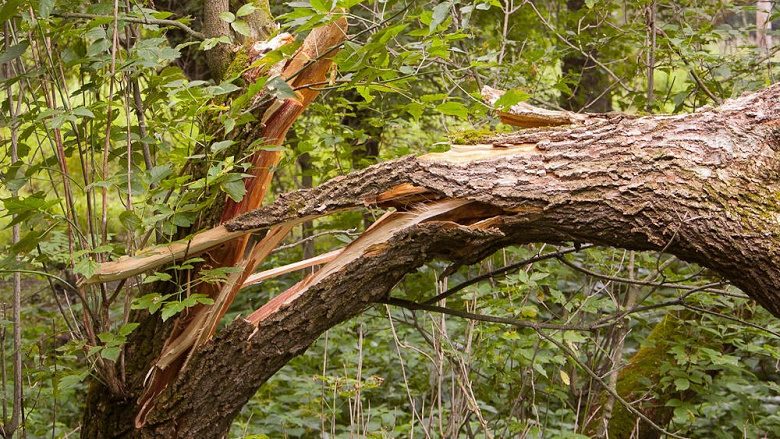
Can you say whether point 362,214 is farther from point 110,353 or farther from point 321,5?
point 321,5

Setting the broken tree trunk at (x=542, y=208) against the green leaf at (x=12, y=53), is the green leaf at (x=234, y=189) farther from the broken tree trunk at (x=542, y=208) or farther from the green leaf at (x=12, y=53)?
the green leaf at (x=12, y=53)

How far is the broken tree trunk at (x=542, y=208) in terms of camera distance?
7.21 ft

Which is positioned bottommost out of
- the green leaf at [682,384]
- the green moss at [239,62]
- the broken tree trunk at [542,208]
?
the green leaf at [682,384]

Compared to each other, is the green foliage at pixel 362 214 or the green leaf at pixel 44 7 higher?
the green leaf at pixel 44 7

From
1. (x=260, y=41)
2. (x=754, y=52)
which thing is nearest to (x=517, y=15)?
(x=754, y=52)

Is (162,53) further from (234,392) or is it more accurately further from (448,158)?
(234,392)

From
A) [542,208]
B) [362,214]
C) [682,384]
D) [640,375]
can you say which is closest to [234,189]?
[542,208]

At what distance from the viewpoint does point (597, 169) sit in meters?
2.23

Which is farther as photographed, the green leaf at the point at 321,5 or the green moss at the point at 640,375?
the green moss at the point at 640,375

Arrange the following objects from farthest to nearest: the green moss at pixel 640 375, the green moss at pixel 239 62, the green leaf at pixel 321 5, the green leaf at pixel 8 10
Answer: the green moss at pixel 640 375
the green moss at pixel 239 62
the green leaf at pixel 8 10
the green leaf at pixel 321 5

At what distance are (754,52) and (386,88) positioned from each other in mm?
2696

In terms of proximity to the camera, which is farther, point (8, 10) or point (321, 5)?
point (8, 10)

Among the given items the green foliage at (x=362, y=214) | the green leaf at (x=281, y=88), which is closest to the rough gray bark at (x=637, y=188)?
the green foliage at (x=362, y=214)

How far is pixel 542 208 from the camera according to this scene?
7.32ft
